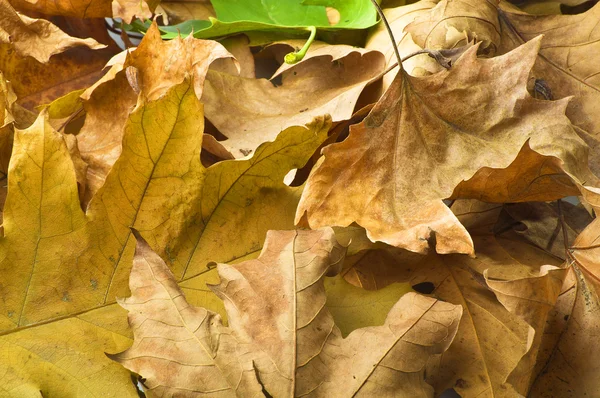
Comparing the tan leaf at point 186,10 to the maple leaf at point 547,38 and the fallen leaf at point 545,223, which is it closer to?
the maple leaf at point 547,38

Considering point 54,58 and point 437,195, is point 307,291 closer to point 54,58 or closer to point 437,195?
point 437,195

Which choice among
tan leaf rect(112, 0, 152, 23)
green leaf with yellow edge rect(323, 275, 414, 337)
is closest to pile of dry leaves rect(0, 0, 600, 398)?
green leaf with yellow edge rect(323, 275, 414, 337)

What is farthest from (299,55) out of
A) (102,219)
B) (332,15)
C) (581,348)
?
(581,348)

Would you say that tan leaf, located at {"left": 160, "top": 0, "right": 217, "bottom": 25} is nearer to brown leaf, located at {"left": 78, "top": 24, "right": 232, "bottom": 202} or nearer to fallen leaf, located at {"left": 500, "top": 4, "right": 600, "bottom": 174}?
brown leaf, located at {"left": 78, "top": 24, "right": 232, "bottom": 202}

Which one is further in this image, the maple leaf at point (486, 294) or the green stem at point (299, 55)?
the green stem at point (299, 55)

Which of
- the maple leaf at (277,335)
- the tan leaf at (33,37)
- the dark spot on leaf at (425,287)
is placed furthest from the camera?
the tan leaf at (33,37)

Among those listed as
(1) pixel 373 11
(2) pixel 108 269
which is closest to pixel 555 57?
(1) pixel 373 11

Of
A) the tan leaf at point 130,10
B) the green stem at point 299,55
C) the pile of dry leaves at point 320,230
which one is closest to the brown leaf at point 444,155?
the pile of dry leaves at point 320,230
